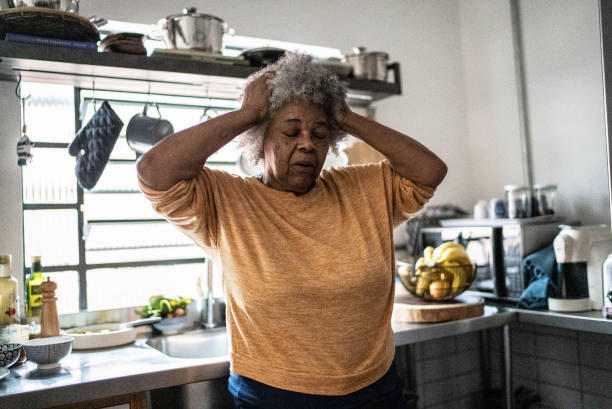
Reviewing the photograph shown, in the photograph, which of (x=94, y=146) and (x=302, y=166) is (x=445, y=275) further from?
(x=94, y=146)

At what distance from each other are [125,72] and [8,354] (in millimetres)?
981

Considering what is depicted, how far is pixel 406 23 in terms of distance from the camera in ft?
9.34

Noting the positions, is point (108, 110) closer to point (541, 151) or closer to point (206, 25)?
point (206, 25)

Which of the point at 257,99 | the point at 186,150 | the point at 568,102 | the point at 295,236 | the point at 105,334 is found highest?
the point at 568,102

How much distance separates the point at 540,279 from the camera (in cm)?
212

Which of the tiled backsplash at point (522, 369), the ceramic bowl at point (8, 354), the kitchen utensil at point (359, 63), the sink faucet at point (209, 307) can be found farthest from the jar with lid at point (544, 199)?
the ceramic bowl at point (8, 354)

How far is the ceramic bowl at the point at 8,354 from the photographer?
1.38 m

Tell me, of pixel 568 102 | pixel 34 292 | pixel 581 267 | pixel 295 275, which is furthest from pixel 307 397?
pixel 568 102

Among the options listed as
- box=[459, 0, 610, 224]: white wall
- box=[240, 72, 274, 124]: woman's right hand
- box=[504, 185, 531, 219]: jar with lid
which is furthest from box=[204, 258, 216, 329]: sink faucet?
box=[459, 0, 610, 224]: white wall

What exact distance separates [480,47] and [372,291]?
7.09ft

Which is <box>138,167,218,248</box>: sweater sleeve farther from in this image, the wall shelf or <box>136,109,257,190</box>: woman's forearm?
the wall shelf

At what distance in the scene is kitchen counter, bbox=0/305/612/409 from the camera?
4.19 feet

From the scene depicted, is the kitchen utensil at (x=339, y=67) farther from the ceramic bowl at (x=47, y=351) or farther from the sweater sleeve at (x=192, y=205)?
Result: the ceramic bowl at (x=47, y=351)

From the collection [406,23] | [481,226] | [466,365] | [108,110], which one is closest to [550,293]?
[481,226]
